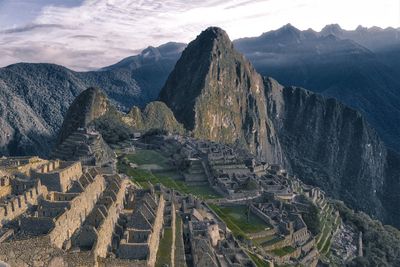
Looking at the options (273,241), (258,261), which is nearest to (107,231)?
(258,261)

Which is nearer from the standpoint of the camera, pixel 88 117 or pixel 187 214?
pixel 187 214

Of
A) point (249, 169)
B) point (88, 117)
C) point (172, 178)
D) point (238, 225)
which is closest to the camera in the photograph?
point (238, 225)

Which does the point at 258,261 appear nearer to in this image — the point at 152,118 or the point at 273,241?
the point at 273,241

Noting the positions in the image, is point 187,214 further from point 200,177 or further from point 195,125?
point 195,125

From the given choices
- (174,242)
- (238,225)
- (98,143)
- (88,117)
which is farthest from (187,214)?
(88,117)

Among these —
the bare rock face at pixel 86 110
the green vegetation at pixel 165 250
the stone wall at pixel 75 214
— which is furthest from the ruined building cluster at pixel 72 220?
the bare rock face at pixel 86 110

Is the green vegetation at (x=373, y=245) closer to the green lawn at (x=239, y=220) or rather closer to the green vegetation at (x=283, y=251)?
the green vegetation at (x=283, y=251)
